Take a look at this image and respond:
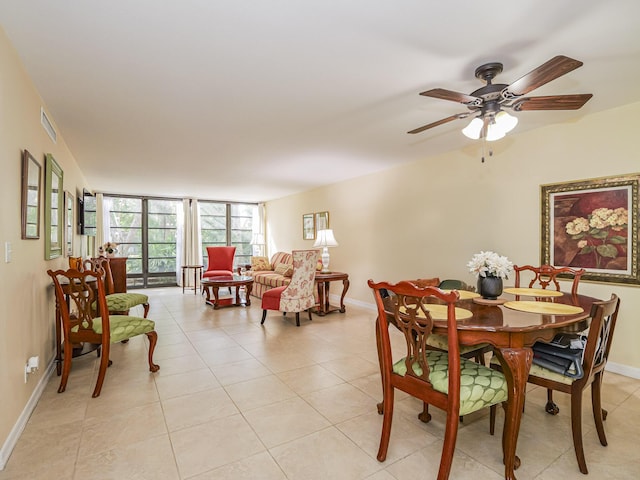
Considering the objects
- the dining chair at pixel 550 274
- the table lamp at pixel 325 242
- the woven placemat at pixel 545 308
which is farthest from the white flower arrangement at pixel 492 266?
the table lamp at pixel 325 242

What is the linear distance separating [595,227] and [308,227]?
17.0 ft

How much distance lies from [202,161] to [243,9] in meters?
3.42

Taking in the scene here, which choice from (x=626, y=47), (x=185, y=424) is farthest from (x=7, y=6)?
(x=626, y=47)

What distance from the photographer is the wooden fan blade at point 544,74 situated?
164 cm

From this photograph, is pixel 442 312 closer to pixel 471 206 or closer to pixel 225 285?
pixel 471 206

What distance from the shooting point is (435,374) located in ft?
5.52

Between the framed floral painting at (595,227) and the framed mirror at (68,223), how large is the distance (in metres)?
5.23

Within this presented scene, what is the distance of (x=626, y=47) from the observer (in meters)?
2.07

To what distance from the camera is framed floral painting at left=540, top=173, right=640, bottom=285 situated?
294 cm

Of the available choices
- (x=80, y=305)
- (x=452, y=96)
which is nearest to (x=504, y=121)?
(x=452, y=96)

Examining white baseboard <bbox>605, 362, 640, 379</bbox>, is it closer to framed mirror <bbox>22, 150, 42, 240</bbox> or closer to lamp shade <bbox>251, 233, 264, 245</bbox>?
framed mirror <bbox>22, 150, 42, 240</bbox>

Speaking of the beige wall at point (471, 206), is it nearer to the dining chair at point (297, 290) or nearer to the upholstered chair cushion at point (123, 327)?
the dining chair at point (297, 290)

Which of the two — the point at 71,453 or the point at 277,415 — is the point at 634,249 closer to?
the point at 277,415

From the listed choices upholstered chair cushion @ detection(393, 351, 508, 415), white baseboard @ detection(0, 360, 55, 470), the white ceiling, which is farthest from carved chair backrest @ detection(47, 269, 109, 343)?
upholstered chair cushion @ detection(393, 351, 508, 415)
